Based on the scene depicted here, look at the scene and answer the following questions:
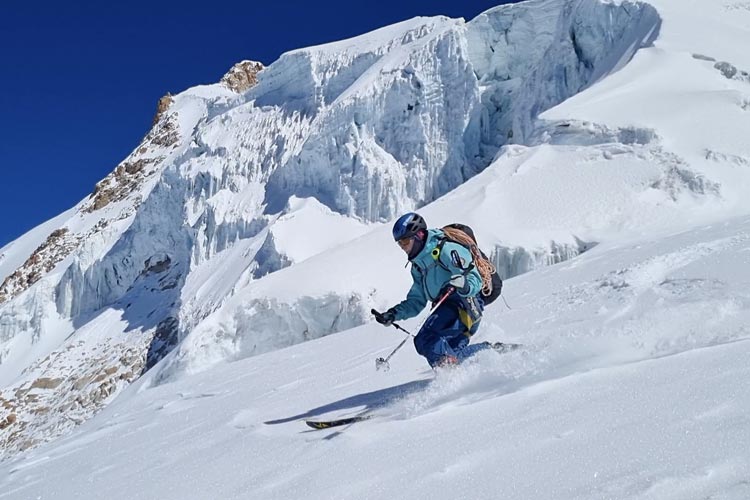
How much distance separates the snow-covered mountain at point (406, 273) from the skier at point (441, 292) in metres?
0.31

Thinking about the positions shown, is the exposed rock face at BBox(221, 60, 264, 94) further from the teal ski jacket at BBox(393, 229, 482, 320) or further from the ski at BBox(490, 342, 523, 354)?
the ski at BBox(490, 342, 523, 354)

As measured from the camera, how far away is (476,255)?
185 inches

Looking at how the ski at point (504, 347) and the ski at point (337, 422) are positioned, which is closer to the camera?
the ski at point (337, 422)

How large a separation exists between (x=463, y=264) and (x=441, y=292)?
12.1 inches

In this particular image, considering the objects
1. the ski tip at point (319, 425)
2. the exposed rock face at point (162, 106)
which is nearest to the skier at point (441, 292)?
the ski tip at point (319, 425)

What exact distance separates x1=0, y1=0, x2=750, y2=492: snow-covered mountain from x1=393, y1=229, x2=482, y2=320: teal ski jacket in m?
0.60

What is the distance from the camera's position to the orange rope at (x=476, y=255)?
15.3ft

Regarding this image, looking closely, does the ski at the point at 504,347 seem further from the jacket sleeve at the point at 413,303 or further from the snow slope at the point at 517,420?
the jacket sleeve at the point at 413,303

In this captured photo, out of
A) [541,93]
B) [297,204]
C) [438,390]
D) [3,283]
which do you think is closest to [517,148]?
[541,93]

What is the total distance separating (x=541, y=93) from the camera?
24531 millimetres

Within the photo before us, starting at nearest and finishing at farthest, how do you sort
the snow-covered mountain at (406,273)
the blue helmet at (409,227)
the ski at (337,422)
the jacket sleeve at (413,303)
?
the snow-covered mountain at (406,273) → the ski at (337,422) → the blue helmet at (409,227) → the jacket sleeve at (413,303)

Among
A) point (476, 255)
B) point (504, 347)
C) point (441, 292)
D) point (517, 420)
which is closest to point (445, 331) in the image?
point (441, 292)

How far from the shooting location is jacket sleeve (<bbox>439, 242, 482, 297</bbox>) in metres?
4.39

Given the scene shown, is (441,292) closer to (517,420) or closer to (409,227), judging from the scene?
(409,227)
